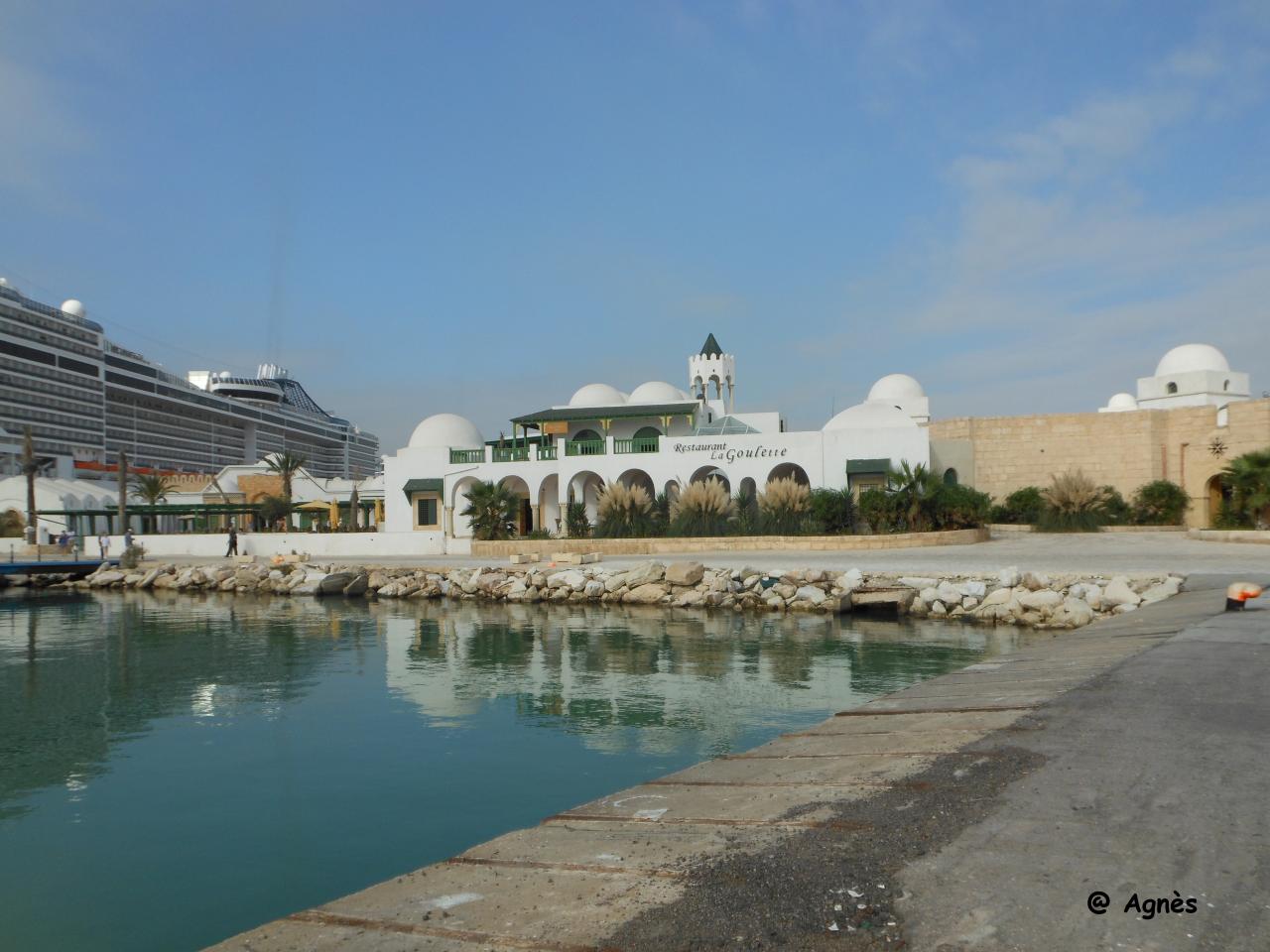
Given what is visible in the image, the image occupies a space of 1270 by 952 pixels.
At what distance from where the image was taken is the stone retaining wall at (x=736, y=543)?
25438 mm

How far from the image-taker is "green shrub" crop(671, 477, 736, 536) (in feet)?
91.0

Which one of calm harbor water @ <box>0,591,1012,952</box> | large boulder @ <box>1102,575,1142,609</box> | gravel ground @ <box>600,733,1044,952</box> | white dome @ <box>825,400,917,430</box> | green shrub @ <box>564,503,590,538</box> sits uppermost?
white dome @ <box>825,400,917,430</box>

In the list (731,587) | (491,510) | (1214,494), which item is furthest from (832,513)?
(1214,494)

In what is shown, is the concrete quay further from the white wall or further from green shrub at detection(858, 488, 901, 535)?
the white wall

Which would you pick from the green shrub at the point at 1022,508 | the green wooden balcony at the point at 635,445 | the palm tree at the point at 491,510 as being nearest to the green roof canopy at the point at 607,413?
the green wooden balcony at the point at 635,445

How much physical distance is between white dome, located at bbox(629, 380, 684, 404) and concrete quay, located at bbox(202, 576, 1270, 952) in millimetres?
30424

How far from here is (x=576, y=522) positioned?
1206 inches

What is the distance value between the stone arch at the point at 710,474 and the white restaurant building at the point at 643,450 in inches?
1.8

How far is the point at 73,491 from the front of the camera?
170 feet

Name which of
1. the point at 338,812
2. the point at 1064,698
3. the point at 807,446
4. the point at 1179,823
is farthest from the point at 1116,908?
the point at 807,446

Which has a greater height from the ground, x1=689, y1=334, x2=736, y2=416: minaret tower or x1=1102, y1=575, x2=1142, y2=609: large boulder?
x1=689, y1=334, x2=736, y2=416: minaret tower

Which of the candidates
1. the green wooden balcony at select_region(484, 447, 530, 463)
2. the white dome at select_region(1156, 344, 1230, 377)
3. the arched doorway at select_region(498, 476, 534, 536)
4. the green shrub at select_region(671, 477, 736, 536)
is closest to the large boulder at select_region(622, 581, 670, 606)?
the green shrub at select_region(671, 477, 736, 536)

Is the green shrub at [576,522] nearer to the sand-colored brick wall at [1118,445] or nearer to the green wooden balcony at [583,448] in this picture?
the green wooden balcony at [583,448]

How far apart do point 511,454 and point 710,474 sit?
8.18 m
